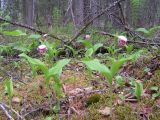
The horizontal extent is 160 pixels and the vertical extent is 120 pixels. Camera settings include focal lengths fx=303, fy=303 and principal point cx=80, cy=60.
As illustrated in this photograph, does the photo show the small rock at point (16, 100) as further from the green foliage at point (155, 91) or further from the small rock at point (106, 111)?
the green foliage at point (155, 91)

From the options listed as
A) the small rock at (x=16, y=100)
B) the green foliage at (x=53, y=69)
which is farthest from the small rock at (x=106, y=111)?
the small rock at (x=16, y=100)

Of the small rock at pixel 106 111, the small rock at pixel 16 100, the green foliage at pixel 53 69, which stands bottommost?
the small rock at pixel 106 111

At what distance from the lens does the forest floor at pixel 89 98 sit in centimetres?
215

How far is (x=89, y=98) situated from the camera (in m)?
2.38

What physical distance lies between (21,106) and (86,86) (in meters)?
0.62

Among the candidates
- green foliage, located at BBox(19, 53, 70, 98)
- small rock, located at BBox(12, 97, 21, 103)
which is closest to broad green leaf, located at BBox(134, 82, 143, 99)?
green foliage, located at BBox(19, 53, 70, 98)

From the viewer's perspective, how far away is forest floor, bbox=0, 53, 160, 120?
215 cm

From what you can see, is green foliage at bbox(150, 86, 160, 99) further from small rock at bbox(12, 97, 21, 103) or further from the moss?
small rock at bbox(12, 97, 21, 103)

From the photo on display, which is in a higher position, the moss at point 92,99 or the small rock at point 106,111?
the moss at point 92,99

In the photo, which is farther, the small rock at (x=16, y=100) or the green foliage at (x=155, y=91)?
the small rock at (x=16, y=100)

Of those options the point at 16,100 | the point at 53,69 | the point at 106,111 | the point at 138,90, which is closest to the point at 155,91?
the point at 138,90

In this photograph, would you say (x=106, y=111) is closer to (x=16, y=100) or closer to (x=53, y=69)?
(x=53, y=69)

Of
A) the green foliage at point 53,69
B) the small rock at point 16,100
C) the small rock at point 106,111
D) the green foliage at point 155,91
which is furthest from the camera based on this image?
the small rock at point 16,100

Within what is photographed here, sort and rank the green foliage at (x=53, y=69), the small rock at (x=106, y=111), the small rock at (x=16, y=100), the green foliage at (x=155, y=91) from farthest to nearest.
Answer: the small rock at (x=16, y=100), the green foliage at (x=155, y=91), the small rock at (x=106, y=111), the green foliage at (x=53, y=69)
